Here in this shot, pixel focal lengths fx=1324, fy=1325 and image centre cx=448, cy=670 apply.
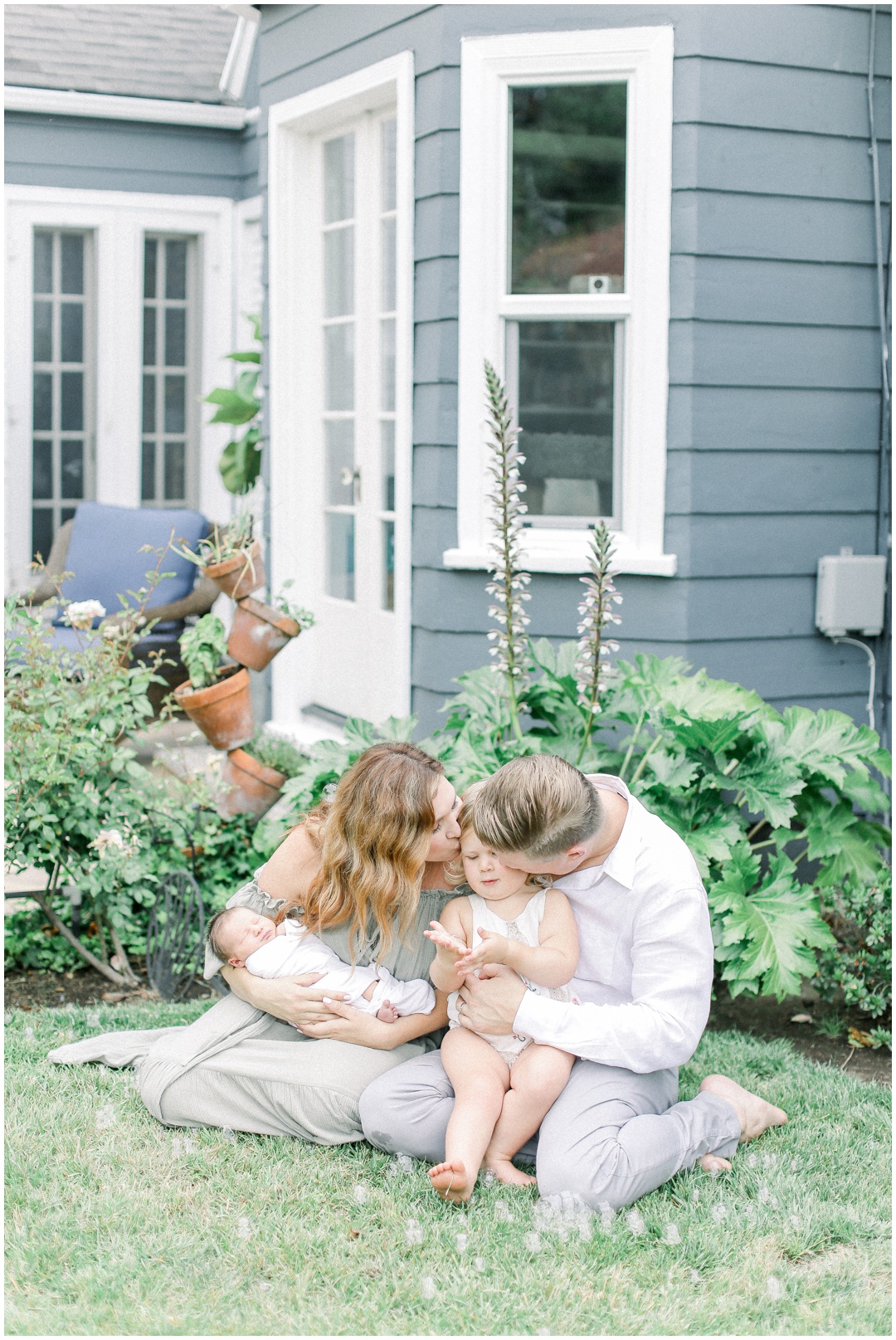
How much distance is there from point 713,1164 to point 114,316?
6250 mm

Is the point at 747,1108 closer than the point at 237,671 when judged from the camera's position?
Yes

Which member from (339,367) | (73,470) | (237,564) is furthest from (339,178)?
(73,470)

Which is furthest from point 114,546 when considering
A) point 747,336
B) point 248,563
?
point 747,336

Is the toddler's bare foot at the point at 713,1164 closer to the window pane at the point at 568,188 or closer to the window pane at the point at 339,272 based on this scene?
the window pane at the point at 568,188

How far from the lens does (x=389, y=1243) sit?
7.71ft

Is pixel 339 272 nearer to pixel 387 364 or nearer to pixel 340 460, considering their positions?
pixel 387 364

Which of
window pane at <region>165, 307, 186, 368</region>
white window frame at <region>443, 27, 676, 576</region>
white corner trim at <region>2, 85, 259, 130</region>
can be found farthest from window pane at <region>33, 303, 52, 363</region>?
white window frame at <region>443, 27, 676, 576</region>

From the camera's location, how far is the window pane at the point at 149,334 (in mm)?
7758

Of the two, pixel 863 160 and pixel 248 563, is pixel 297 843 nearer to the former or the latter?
pixel 248 563

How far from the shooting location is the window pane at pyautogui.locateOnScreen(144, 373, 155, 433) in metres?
7.80

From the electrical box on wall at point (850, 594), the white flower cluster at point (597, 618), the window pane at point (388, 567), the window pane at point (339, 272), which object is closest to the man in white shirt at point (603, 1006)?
the white flower cluster at point (597, 618)

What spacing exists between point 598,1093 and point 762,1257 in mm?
421

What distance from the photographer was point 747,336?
432cm

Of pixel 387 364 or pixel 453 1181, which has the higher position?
pixel 387 364
